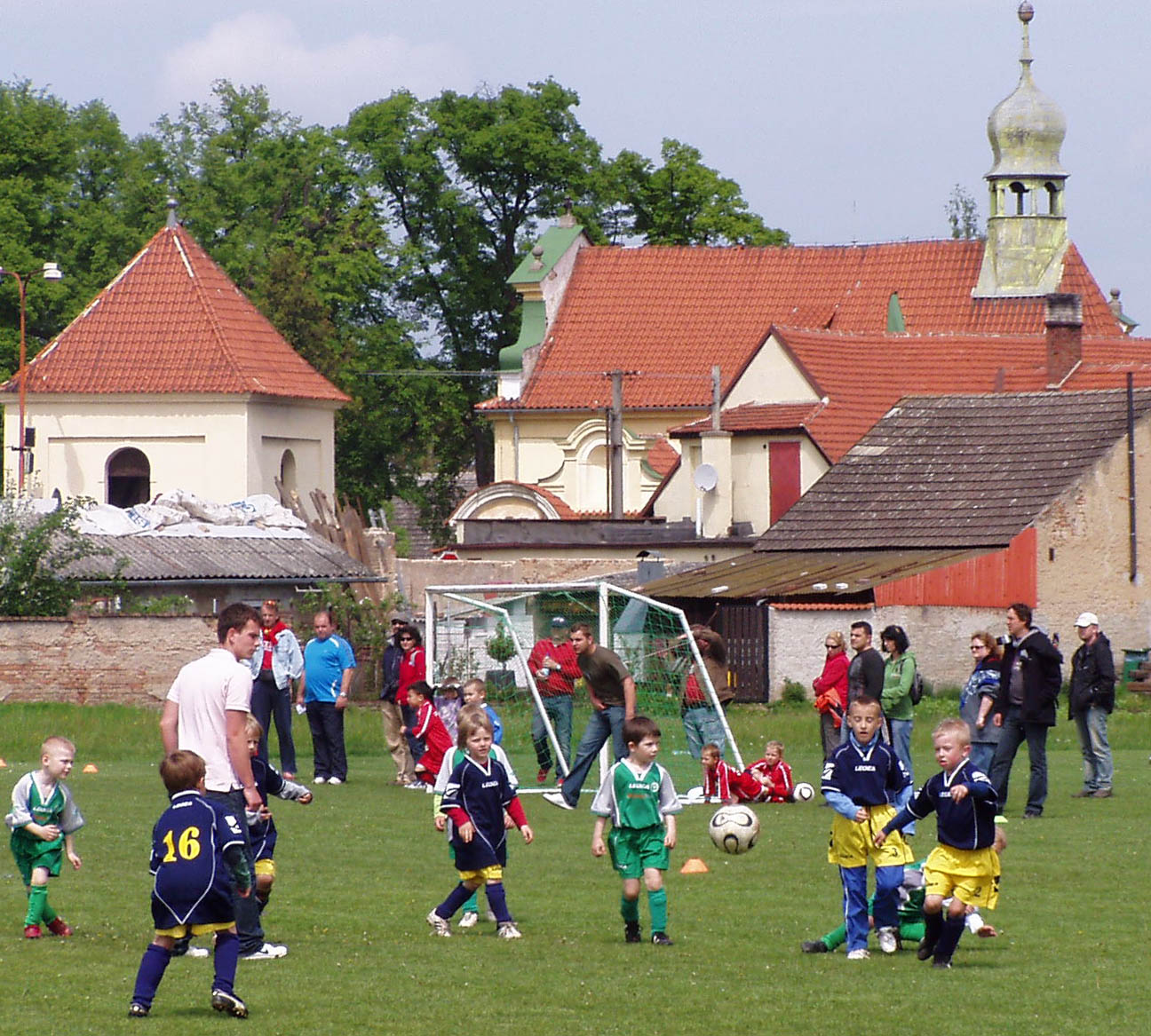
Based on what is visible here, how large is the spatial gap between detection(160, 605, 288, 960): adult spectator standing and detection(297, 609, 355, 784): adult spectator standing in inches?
427

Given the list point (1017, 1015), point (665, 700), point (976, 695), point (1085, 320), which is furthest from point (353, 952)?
point (1085, 320)

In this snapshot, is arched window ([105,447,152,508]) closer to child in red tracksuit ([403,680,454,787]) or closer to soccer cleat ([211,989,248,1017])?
child in red tracksuit ([403,680,454,787])

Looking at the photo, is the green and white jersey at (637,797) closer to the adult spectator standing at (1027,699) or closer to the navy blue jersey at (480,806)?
the navy blue jersey at (480,806)

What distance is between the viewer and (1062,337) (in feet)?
184

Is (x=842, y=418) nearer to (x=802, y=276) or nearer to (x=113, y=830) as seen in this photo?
(x=802, y=276)

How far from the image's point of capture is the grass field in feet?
33.7

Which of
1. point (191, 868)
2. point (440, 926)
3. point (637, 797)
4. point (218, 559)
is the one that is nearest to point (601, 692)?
point (440, 926)

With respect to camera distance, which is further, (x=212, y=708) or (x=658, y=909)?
(x=658, y=909)

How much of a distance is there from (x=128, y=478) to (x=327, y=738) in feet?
133

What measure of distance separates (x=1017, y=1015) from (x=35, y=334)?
66613 millimetres

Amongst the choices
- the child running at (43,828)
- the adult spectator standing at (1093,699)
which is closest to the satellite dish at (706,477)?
the adult spectator standing at (1093,699)

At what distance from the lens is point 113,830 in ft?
59.9

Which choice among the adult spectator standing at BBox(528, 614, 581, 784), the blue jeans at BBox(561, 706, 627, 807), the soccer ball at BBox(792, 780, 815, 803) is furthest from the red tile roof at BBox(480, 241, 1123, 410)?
the blue jeans at BBox(561, 706, 627, 807)

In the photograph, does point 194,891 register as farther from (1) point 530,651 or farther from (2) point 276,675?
(1) point 530,651
